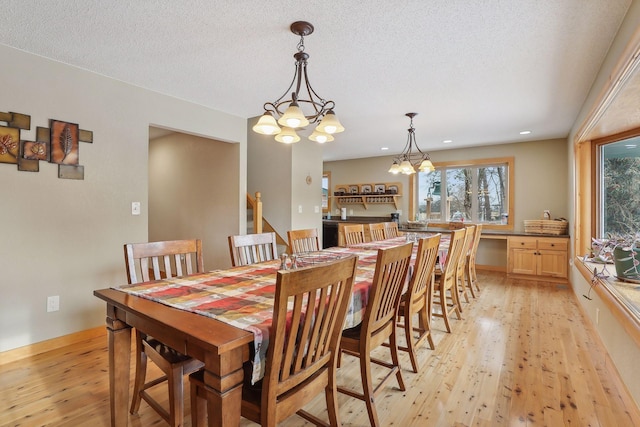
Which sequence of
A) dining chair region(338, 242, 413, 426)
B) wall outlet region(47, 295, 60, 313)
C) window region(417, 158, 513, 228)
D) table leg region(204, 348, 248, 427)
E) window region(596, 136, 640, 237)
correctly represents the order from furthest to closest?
window region(417, 158, 513, 228) → window region(596, 136, 640, 237) → wall outlet region(47, 295, 60, 313) → dining chair region(338, 242, 413, 426) → table leg region(204, 348, 248, 427)

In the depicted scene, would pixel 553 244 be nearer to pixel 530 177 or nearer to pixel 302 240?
pixel 530 177

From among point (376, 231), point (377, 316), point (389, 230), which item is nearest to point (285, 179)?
point (376, 231)

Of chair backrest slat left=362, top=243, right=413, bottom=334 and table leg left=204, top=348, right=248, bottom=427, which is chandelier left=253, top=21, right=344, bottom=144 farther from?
table leg left=204, top=348, right=248, bottom=427

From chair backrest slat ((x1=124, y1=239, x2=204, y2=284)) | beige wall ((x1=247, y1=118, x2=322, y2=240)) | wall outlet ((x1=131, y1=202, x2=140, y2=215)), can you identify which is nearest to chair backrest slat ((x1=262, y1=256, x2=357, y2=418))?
chair backrest slat ((x1=124, y1=239, x2=204, y2=284))

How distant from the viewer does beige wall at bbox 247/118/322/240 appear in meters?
5.14

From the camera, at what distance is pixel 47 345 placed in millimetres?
2594

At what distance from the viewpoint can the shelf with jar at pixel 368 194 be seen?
690 centimetres

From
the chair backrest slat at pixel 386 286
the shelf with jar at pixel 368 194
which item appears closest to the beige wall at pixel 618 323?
the chair backrest slat at pixel 386 286

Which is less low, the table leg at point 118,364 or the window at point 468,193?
the window at point 468,193

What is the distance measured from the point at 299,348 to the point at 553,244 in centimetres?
516

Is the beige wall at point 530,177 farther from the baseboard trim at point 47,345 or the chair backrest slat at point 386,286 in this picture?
the baseboard trim at point 47,345

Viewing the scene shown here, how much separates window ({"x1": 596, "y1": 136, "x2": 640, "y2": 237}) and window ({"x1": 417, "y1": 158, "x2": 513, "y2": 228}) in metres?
2.06

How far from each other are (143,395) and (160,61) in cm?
244

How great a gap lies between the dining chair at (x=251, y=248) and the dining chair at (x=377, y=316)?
97 cm
